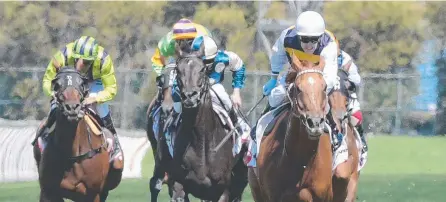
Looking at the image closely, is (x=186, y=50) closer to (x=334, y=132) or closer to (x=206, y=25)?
(x=334, y=132)

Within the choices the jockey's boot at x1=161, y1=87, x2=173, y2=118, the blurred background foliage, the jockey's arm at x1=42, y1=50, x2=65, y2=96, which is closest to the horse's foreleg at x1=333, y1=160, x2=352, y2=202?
the jockey's boot at x1=161, y1=87, x2=173, y2=118

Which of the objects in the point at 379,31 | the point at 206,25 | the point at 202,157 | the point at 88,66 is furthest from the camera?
the point at 379,31

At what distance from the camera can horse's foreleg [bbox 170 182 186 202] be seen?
39.7 ft

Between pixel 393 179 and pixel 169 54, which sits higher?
pixel 169 54

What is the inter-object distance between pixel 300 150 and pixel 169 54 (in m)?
4.71

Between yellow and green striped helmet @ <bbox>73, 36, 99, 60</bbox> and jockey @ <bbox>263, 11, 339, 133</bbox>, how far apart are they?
2399 millimetres

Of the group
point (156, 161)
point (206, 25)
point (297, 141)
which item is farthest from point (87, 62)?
point (206, 25)

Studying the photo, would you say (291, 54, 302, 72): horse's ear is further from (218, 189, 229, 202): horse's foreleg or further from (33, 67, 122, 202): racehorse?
(218, 189, 229, 202): horse's foreleg

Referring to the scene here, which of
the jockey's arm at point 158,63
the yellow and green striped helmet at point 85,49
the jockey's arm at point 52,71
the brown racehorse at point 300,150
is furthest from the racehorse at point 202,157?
the brown racehorse at point 300,150

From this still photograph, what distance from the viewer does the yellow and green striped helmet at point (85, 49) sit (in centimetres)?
1226

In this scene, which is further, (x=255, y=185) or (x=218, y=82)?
(x=218, y=82)

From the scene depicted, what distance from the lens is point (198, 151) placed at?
12242mm

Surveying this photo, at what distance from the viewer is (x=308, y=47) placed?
1006 cm

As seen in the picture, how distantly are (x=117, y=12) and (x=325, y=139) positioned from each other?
35.7 meters
